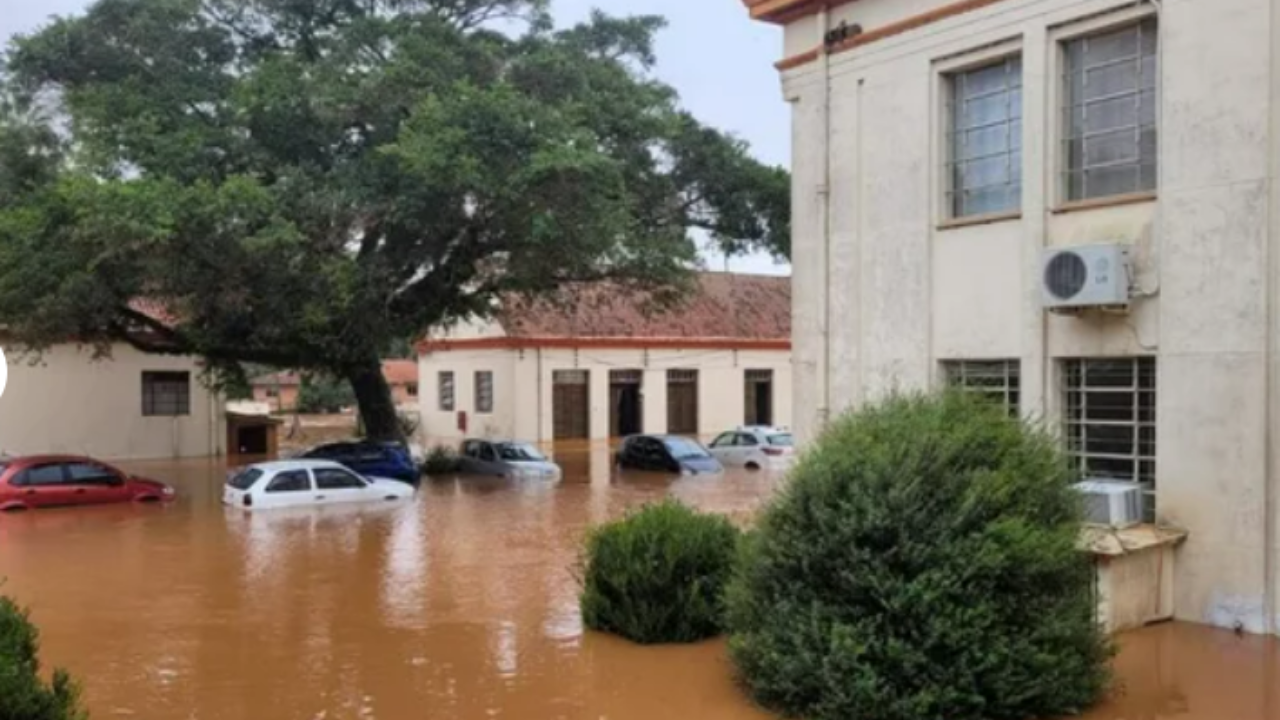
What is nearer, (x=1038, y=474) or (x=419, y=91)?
(x=1038, y=474)

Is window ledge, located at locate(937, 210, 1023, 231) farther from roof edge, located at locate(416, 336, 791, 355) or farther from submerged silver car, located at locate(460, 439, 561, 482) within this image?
roof edge, located at locate(416, 336, 791, 355)

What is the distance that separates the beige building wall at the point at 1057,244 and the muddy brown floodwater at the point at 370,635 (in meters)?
1.64

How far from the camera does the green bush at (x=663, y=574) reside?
12.2 meters

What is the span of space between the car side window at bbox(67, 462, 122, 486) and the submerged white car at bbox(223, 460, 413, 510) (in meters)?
2.59

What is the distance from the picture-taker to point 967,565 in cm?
920

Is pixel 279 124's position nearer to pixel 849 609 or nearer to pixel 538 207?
pixel 538 207

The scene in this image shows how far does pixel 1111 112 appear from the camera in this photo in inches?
A: 524

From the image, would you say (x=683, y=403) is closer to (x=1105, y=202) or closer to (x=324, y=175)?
(x=324, y=175)

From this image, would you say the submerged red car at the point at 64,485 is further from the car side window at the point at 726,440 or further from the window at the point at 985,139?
the window at the point at 985,139

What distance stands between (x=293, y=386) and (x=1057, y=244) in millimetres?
58783

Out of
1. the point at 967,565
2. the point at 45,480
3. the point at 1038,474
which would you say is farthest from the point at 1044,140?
the point at 45,480

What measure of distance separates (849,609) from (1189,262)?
18.8ft

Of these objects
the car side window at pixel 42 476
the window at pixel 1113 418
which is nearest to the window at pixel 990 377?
the window at pixel 1113 418

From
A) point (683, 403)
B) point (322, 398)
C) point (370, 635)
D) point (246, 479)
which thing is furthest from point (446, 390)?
point (370, 635)
